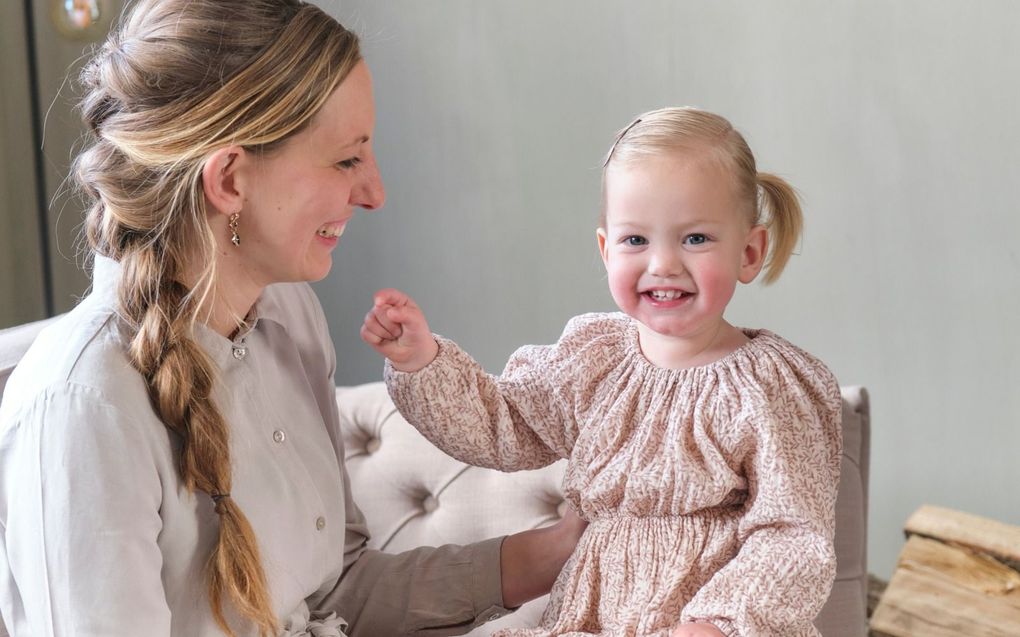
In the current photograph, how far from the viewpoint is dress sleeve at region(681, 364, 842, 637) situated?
129 cm

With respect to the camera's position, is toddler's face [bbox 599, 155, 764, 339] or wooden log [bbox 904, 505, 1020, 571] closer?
toddler's face [bbox 599, 155, 764, 339]

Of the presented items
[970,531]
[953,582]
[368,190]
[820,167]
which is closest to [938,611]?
[953,582]

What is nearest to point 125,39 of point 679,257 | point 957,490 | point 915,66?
point 679,257

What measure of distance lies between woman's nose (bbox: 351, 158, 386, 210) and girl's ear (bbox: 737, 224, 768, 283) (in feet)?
1.50

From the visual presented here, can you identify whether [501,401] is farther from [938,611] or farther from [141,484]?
[938,611]

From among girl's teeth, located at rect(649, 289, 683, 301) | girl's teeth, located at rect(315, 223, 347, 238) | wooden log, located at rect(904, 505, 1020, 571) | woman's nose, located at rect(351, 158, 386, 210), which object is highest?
woman's nose, located at rect(351, 158, 386, 210)

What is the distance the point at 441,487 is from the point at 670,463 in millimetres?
641

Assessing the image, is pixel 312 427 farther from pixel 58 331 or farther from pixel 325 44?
pixel 325 44

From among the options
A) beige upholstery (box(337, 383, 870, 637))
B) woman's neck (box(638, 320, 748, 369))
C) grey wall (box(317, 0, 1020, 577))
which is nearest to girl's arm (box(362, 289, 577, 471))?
woman's neck (box(638, 320, 748, 369))

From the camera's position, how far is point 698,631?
1272mm

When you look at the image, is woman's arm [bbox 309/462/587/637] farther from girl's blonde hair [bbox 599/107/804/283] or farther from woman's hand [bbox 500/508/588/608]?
girl's blonde hair [bbox 599/107/804/283]

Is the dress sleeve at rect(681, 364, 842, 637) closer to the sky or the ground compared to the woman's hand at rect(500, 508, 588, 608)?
closer to the sky

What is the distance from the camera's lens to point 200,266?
1.34 meters

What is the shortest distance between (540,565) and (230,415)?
531 mm
